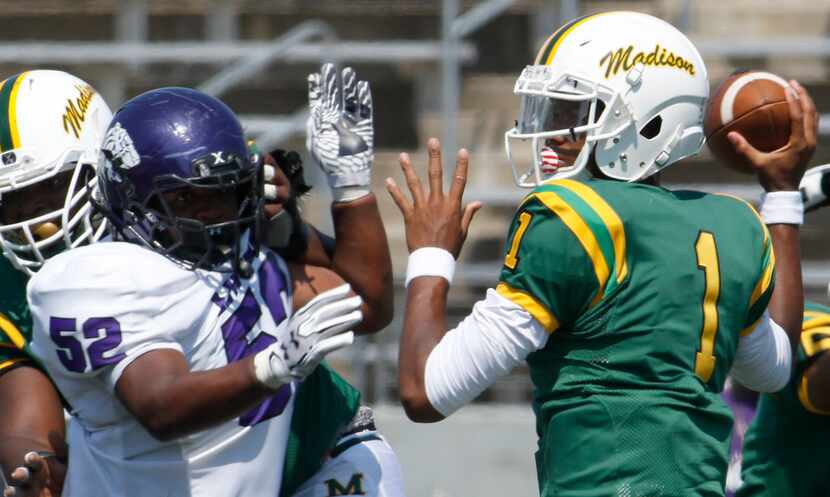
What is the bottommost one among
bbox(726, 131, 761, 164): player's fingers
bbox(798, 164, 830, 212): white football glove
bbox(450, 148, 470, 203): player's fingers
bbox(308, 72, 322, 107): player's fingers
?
bbox(798, 164, 830, 212): white football glove

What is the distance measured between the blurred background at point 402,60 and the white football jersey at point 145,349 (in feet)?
12.5

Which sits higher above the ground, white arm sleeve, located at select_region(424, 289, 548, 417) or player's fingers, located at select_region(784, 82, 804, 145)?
player's fingers, located at select_region(784, 82, 804, 145)

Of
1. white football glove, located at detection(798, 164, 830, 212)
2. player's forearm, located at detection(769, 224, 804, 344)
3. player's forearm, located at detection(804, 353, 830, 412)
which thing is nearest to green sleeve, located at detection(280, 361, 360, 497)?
player's forearm, located at detection(769, 224, 804, 344)

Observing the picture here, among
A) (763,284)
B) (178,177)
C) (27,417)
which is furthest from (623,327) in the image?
(27,417)

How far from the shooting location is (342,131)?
3.12 metres

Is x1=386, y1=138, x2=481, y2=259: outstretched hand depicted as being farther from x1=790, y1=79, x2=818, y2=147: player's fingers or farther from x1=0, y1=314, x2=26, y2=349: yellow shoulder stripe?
x1=0, y1=314, x2=26, y2=349: yellow shoulder stripe

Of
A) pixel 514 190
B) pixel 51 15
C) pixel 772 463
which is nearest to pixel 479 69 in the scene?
pixel 514 190

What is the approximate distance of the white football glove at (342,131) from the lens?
10.2 feet

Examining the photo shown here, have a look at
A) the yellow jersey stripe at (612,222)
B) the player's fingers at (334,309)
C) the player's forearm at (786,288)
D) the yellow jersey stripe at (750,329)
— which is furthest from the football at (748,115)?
the player's fingers at (334,309)

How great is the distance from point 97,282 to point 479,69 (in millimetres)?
5707

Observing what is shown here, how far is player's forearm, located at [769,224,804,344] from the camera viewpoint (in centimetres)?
315

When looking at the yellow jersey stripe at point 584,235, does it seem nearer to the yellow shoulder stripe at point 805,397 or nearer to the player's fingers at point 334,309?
the player's fingers at point 334,309

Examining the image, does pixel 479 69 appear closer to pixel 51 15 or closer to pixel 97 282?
pixel 51 15

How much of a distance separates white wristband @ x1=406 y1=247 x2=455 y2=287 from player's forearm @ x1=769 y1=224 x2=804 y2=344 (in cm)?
79
